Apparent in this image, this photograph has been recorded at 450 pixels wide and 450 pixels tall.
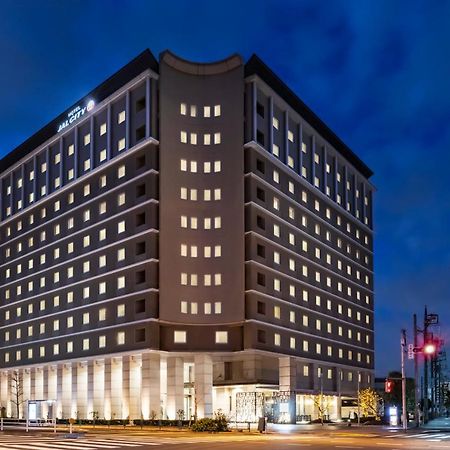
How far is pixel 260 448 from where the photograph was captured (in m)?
37.7

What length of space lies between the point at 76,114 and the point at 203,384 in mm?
46388

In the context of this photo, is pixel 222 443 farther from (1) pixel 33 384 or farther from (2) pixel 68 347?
(1) pixel 33 384

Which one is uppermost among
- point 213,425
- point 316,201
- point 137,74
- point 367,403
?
point 137,74

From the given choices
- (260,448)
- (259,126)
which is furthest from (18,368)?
(260,448)

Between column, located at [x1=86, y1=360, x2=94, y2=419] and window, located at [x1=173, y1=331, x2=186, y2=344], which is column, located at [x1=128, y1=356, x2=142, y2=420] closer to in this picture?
window, located at [x1=173, y1=331, x2=186, y2=344]

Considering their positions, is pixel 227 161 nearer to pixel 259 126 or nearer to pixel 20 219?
pixel 259 126

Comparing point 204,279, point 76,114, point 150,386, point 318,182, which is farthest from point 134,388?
point 318,182

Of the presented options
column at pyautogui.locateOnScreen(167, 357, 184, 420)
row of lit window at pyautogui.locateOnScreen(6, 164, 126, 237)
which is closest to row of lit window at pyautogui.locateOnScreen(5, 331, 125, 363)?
column at pyautogui.locateOnScreen(167, 357, 184, 420)

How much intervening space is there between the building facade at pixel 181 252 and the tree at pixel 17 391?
720mm

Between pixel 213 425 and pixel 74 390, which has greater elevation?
pixel 213 425

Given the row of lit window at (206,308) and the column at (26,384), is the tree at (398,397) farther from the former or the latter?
the row of lit window at (206,308)

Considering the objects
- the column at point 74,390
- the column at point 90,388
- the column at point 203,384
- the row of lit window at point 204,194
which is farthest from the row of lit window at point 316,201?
the column at point 74,390

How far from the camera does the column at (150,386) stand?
89.5 meters

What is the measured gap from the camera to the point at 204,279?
9244cm
